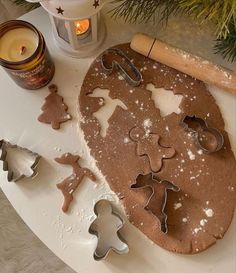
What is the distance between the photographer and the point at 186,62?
28.3 inches

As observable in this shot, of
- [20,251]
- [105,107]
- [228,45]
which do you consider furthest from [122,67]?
[20,251]

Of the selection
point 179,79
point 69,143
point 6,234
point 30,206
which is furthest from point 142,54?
point 6,234

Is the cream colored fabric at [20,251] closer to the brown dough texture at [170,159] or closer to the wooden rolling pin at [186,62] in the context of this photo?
the brown dough texture at [170,159]

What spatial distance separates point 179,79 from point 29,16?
0.88ft

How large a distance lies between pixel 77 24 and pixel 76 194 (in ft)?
0.82

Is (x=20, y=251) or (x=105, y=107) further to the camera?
(x=20, y=251)

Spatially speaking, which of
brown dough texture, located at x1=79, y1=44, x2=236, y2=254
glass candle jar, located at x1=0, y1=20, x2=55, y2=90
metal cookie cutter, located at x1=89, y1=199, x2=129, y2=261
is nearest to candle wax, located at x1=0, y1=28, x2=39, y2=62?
glass candle jar, located at x1=0, y1=20, x2=55, y2=90

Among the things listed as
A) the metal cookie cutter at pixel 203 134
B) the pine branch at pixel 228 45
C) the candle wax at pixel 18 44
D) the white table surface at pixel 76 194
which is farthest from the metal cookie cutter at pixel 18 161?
the pine branch at pixel 228 45

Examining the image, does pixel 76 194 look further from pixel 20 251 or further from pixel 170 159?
pixel 20 251

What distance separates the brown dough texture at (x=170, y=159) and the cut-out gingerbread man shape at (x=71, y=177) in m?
0.02

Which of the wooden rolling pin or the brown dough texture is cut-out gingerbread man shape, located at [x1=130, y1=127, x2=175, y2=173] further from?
the wooden rolling pin

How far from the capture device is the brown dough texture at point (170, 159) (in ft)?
2.20

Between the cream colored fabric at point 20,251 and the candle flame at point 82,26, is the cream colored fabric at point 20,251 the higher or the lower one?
the lower one

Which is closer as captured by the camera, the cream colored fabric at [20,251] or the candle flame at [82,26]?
the candle flame at [82,26]
